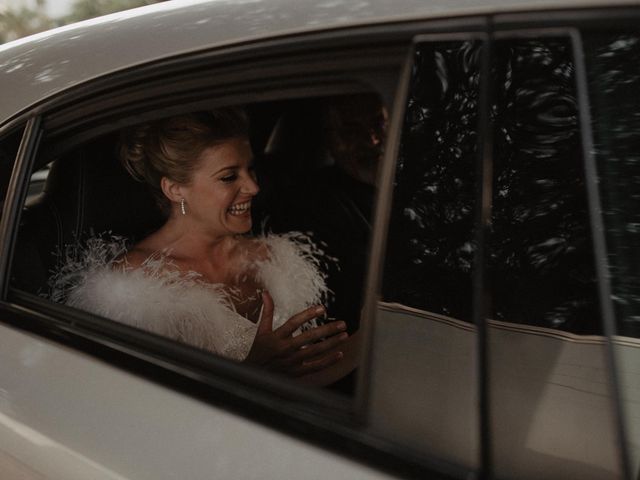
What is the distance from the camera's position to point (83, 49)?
64.4 inches

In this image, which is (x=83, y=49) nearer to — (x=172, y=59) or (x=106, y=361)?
(x=172, y=59)

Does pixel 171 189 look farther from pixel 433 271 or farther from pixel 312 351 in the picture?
pixel 433 271

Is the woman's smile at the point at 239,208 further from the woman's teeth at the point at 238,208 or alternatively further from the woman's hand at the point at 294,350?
the woman's hand at the point at 294,350

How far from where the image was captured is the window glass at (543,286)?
3.14 ft

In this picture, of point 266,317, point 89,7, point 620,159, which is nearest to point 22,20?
point 89,7

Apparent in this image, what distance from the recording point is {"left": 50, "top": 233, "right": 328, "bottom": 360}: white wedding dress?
1868 millimetres

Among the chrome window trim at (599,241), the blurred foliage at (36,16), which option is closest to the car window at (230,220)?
the chrome window trim at (599,241)

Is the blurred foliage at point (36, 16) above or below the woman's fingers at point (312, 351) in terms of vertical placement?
above

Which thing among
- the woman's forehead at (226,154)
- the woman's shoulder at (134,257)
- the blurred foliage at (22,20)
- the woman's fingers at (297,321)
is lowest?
the woman's fingers at (297,321)

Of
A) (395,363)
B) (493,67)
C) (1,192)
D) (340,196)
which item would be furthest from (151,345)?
(340,196)

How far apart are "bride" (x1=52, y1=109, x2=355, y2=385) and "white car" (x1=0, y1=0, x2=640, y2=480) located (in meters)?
0.51

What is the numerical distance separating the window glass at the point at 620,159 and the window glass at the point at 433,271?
0.16 metres

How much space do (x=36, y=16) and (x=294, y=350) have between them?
1433 cm

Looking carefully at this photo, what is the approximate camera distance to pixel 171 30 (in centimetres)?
148
